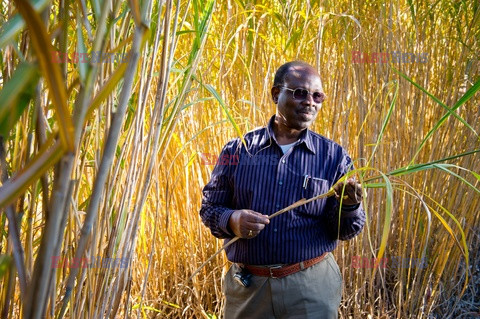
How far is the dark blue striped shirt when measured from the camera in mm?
1558

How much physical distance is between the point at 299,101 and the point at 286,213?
0.29 metres

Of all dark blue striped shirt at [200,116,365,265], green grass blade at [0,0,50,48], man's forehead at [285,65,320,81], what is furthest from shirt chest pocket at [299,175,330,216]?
green grass blade at [0,0,50,48]

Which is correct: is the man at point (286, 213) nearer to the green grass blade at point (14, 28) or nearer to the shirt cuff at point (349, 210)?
the shirt cuff at point (349, 210)

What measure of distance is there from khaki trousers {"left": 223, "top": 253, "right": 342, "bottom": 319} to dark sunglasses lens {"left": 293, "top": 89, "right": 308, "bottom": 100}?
0.43 meters

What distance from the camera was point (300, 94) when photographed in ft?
5.26

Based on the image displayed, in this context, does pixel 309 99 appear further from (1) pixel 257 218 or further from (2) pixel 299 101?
(1) pixel 257 218

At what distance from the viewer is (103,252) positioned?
89cm

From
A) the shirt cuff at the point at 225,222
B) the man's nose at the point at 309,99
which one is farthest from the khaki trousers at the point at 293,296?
the man's nose at the point at 309,99

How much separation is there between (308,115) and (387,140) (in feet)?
3.35

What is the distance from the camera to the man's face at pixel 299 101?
1600 millimetres

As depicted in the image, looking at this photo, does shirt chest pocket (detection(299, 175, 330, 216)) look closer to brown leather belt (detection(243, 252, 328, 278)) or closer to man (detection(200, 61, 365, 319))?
man (detection(200, 61, 365, 319))

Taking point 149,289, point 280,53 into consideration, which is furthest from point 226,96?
point 149,289

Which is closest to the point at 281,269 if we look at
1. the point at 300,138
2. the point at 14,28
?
the point at 300,138

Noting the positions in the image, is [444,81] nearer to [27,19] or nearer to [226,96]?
[226,96]
